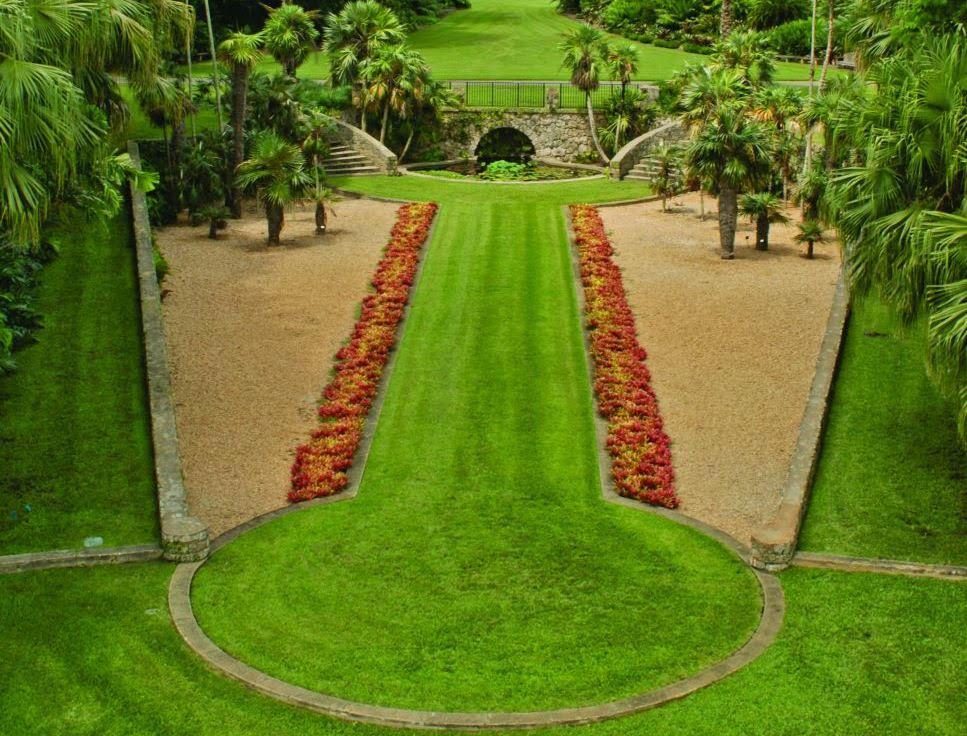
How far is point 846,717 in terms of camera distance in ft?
38.8

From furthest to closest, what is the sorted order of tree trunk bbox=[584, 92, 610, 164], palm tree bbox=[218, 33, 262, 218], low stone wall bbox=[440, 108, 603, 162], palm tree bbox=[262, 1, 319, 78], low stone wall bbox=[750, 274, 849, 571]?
low stone wall bbox=[440, 108, 603, 162] < tree trunk bbox=[584, 92, 610, 164] < palm tree bbox=[262, 1, 319, 78] < palm tree bbox=[218, 33, 262, 218] < low stone wall bbox=[750, 274, 849, 571]

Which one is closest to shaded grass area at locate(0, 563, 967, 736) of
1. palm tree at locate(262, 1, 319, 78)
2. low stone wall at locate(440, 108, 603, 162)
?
palm tree at locate(262, 1, 319, 78)

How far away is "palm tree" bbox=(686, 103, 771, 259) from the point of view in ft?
95.9

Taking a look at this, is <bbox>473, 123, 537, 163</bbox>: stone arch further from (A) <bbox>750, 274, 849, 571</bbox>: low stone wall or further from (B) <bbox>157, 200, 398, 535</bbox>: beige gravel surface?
(A) <bbox>750, 274, 849, 571</bbox>: low stone wall

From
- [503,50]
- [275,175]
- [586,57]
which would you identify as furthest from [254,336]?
[503,50]

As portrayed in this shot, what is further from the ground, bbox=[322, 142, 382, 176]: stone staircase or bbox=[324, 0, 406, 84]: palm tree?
bbox=[324, 0, 406, 84]: palm tree

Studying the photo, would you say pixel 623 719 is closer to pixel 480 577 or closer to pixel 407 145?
pixel 480 577

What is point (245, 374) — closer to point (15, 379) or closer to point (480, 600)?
point (15, 379)

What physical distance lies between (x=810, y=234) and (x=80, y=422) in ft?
59.7

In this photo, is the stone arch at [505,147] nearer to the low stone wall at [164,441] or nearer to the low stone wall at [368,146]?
the low stone wall at [368,146]

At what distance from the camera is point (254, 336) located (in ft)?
78.3

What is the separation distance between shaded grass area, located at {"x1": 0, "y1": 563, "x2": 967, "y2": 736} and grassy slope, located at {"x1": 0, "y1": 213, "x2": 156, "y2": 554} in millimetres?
1604

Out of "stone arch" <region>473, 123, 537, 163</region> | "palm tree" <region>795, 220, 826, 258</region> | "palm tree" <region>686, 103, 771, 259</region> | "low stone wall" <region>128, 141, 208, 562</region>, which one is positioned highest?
"palm tree" <region>686, 103, 771, 259</region>

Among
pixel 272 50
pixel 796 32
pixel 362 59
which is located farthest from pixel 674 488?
pixel 796 32
